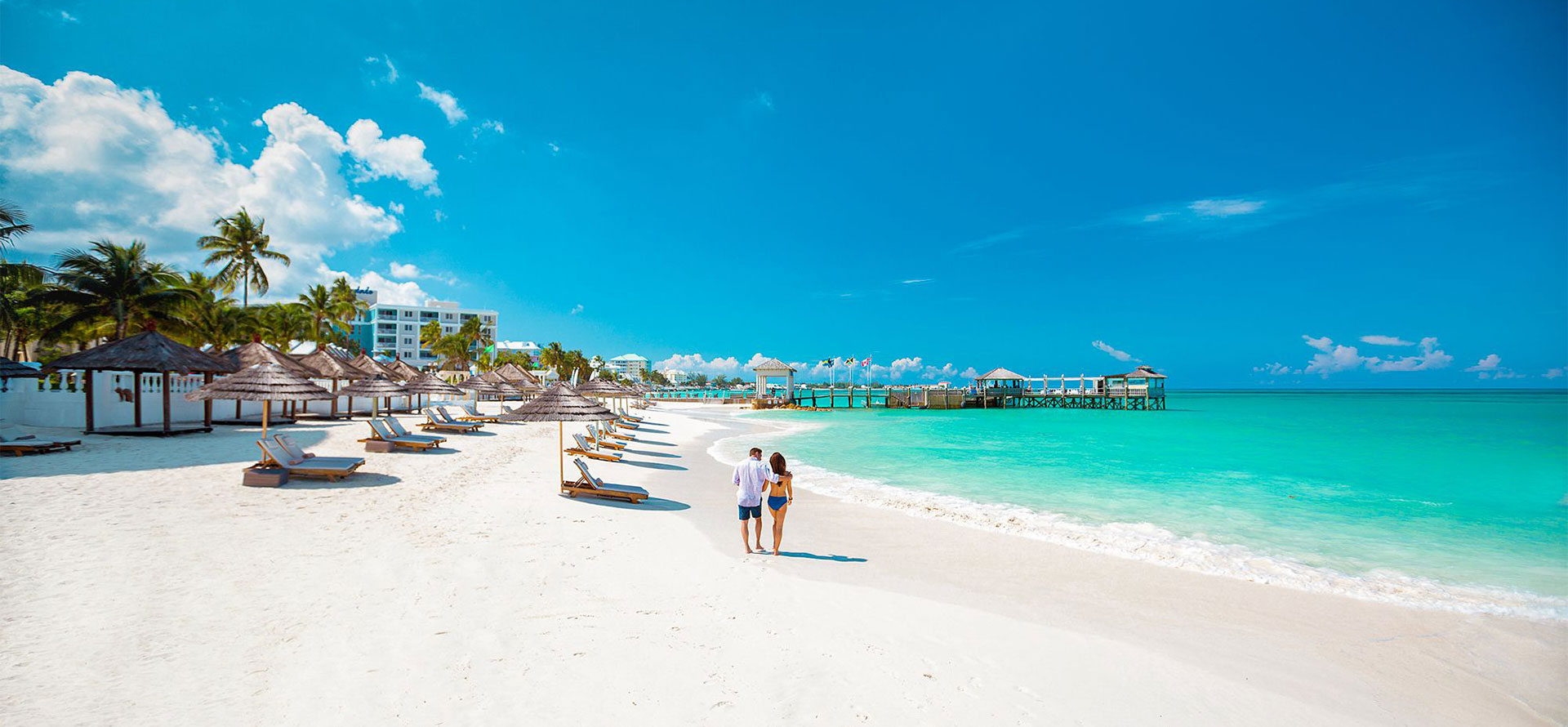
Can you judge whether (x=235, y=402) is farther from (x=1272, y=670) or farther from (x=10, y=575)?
(x=1272, y=670)

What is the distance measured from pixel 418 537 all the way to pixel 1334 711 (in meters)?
8.82

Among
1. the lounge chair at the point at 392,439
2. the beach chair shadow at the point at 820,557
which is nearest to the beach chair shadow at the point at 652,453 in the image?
the lounge chair at the point at 392,439

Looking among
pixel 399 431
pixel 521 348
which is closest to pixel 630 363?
pixel 521 348

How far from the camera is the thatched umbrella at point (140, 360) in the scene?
44.2 ft

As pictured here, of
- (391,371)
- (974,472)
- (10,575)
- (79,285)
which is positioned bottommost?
(974,472)

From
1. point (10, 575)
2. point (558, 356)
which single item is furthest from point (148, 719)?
point (558, 356)

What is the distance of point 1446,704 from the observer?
4348 millimetres

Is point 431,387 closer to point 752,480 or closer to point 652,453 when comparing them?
point 652,453

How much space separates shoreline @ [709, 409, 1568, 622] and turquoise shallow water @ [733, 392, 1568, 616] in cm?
5

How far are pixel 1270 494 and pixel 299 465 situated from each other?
19.9 metres

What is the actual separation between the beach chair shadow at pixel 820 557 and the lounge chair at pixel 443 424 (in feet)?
52.6

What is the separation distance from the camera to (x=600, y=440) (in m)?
17.6

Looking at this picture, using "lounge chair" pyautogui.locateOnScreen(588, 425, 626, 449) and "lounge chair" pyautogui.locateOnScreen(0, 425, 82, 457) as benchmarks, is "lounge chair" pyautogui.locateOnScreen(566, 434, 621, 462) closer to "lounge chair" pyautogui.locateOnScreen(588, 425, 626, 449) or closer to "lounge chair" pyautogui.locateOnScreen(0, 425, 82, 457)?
"lounge chair" pyautogui.locateOnScreen(588, 425, 626, 449)

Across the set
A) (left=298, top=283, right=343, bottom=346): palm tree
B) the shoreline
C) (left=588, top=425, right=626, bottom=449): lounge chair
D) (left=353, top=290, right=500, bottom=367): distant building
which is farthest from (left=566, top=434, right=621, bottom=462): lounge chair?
(left=353, top=290, right=500, bottom=367): distant building
